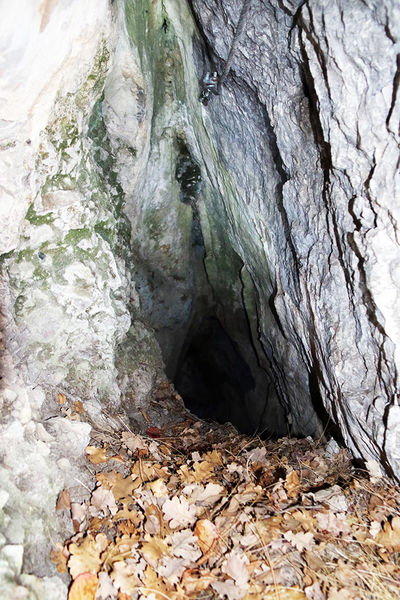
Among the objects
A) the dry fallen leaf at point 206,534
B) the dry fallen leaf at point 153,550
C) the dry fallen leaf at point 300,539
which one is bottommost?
the dry fallen leaf at point 153,550

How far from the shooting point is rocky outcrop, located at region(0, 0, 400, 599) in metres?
1.98

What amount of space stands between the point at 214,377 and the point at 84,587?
638 cm

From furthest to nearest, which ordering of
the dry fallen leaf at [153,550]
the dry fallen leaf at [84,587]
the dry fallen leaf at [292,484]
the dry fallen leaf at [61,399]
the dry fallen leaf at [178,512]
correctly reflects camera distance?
the dry fallen leaf at [61,399], the dry fallen leaf at [292,484], the dry fallen leaf at [178,512], the dry fallen leaf at [153,550], the dry fallen leaf at [84,587]

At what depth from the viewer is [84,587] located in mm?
1731

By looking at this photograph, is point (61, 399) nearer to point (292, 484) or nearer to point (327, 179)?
point (292, 484)

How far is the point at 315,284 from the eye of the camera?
115 inches

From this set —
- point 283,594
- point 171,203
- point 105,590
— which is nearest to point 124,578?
point 105,590

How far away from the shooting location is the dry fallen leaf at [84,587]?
1710 mm

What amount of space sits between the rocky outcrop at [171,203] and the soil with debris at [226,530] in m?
0.16

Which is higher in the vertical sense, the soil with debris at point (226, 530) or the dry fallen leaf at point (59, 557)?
the soil with debris at point (226, 530)

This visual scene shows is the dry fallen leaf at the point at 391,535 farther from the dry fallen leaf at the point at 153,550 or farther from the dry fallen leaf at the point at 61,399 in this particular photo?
the dry fallen leaf at the point at 61,399

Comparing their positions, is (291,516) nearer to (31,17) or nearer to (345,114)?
(345,114)

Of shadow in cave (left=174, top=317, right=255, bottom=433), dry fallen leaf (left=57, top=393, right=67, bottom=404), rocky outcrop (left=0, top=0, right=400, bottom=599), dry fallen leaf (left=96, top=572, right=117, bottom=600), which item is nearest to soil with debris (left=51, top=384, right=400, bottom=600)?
dry fallen leaf (left=96, top=572, right=117, bottom=600)

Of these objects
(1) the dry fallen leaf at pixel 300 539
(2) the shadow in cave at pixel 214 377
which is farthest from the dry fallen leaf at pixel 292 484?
(2) the shadow in cave at pixel 214 377
